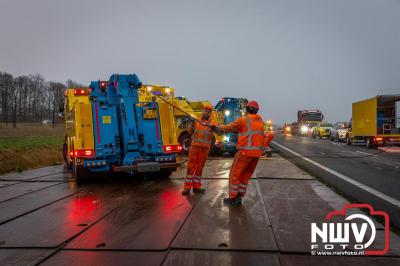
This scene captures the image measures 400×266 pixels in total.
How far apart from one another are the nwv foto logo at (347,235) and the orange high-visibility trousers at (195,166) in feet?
9.89

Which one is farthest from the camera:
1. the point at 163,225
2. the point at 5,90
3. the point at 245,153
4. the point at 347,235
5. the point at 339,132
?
the point at 5,90

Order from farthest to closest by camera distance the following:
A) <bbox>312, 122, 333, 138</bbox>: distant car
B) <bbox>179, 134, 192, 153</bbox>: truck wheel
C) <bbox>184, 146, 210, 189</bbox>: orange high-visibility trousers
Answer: <bbox>312, 122, 333, 138</bbox>: distant car, <bbox>179, 134, 192, 153</bbox>: truck wheel, <bbox>184, 146, 210, 189</bbox>: orange high-visibility trousers

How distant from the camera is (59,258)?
4.25 metres

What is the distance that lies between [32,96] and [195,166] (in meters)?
81.9

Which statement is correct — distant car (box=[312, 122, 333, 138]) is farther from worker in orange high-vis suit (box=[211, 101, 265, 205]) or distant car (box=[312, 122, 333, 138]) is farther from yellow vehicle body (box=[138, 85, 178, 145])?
worker in orange high-vis suit (box=[211, 101, 265, 205])

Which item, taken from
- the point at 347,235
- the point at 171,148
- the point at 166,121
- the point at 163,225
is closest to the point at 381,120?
the point at 166,121

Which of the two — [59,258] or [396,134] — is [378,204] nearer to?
[59,258]

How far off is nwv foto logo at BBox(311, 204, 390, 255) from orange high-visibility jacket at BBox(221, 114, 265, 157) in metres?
1.69

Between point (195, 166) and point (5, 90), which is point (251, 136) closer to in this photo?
point (195, 166)

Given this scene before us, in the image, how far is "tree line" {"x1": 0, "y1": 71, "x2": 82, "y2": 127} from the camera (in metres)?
68.2

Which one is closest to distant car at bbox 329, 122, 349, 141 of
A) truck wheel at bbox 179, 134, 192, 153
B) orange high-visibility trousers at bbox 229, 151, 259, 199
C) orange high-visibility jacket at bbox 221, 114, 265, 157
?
truck wheel at bbox 179, 134, 192, 153

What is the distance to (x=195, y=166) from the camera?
800 cm

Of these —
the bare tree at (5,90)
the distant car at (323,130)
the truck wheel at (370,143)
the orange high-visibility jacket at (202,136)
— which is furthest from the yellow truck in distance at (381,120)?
the bare tree at (5,90)

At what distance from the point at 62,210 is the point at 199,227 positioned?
2832mm
